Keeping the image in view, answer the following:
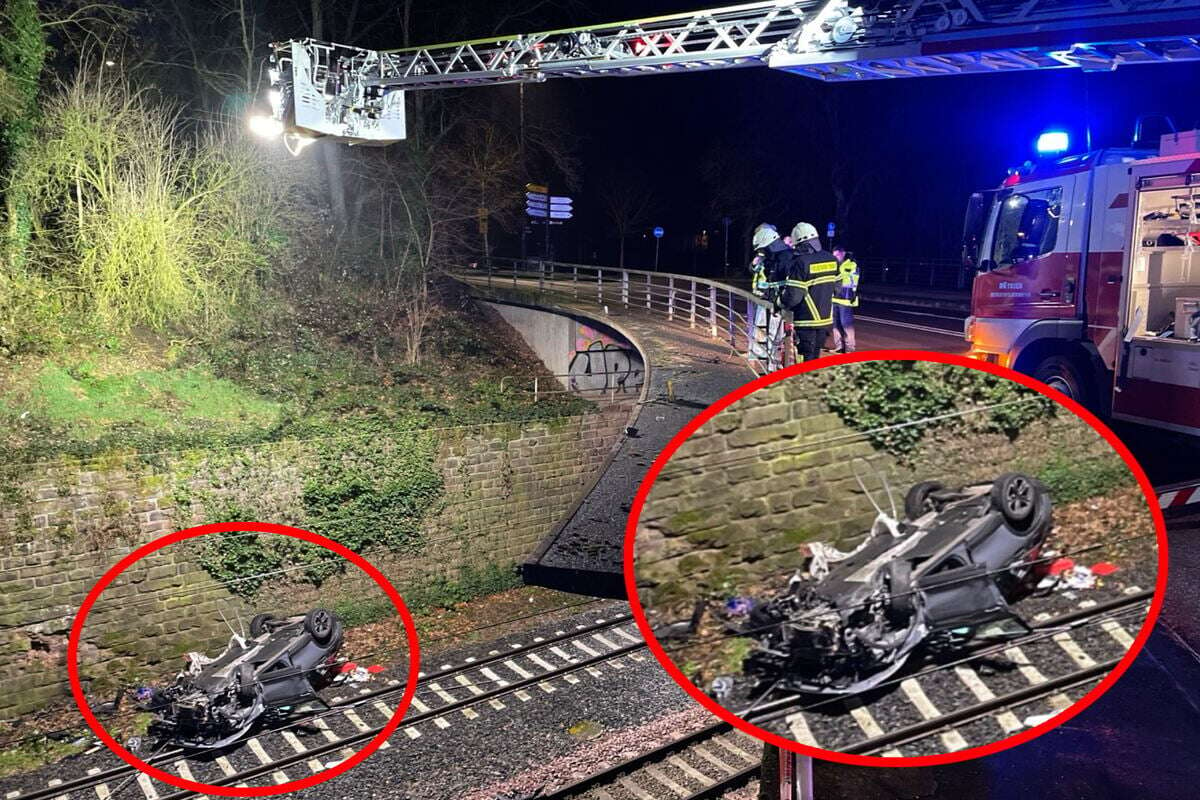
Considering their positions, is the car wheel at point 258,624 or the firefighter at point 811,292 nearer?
the firefighter at point 811,292

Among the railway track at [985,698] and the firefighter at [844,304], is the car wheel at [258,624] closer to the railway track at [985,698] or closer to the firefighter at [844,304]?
the firefighter at [844,304]

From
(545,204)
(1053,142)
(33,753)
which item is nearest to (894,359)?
(1053,142)

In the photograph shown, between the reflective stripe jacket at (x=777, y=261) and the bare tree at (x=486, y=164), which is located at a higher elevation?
the bare tree at (x=486, y=164)

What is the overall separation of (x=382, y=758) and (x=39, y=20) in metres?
10.2

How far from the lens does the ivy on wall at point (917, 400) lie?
2.07 meters

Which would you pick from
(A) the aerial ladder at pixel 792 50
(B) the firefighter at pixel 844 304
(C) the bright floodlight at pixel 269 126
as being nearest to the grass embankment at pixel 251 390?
(C) the bright floodlight at pixel 269 126

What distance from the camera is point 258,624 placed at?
875 cm

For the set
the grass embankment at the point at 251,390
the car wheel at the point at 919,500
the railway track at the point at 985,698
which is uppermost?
the car wheel at the point at 919,500

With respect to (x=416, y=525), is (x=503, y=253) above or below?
above

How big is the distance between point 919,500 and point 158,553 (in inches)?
354

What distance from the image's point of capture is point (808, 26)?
25.3ft

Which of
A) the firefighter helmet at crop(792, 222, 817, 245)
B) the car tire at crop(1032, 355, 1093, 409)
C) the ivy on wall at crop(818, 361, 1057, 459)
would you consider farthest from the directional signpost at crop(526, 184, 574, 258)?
the ivy on wall at crop(818, 361, 1057, 459)

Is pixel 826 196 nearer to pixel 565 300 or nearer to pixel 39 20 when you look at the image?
pixel 565 300

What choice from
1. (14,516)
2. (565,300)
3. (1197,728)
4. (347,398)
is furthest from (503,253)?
(1197,728)
